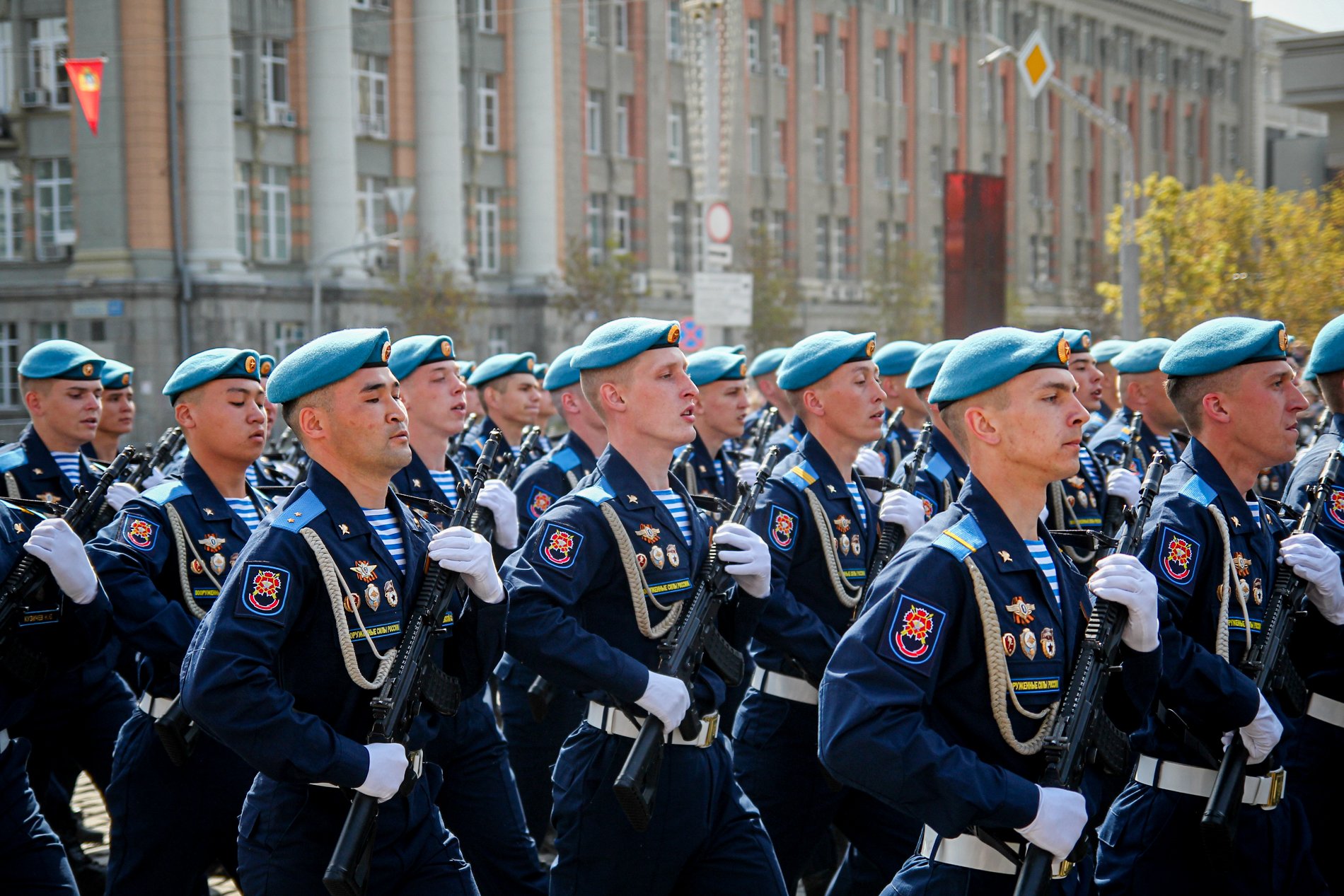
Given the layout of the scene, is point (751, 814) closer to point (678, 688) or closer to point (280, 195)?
point (678, 688)

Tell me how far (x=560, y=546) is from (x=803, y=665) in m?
1.19

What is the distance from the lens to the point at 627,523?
4.98m

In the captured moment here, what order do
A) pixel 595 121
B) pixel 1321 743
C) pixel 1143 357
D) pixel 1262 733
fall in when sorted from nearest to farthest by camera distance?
pixel 1262 733 → pixel 1321 743 → pixel 1143 357 → pixel 595 121

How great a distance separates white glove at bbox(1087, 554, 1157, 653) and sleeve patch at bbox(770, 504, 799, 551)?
213 centimetres

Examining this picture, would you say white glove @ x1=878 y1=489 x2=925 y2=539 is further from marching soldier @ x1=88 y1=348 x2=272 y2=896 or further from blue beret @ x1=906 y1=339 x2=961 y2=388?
marching soldier @ x1=88 y1=348 x2=272 y2=896

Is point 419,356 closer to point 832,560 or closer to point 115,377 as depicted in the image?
point 832,560

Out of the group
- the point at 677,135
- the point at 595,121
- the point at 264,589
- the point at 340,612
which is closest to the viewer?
the point at 264,589

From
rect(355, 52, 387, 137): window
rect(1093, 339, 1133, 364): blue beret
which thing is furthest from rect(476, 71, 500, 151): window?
rect(1093, 339, 1133, 364): blue beret

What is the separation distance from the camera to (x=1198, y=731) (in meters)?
4.56

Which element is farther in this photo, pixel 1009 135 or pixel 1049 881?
pixel 1009 135

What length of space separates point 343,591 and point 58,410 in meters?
4.72

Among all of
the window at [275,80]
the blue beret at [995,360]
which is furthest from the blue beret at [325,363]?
the window at [275,80]

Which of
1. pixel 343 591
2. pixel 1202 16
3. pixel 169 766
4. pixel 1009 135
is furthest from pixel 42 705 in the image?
pixel 1202 16

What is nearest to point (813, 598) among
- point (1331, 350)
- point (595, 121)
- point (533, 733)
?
point (533, 733)
